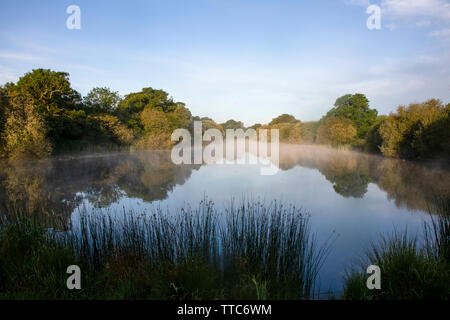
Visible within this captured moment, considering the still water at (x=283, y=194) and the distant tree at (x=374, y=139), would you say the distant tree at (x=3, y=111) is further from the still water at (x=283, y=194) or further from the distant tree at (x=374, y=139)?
the distant tree at (x=374, y=139)

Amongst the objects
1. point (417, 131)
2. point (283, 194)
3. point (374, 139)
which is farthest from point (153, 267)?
point (374, 139)

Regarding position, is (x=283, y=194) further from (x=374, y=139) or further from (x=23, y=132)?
(x=374, y=139)

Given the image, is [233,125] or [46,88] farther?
[233,125]

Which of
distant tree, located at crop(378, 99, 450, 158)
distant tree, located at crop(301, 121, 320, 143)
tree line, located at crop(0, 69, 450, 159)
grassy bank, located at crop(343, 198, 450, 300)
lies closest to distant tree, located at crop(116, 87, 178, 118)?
tree line, located at crop(0, 69, 450, 159)

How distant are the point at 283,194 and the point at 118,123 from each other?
67.6 feet

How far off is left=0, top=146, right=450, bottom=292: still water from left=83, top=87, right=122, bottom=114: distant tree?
12289 mm

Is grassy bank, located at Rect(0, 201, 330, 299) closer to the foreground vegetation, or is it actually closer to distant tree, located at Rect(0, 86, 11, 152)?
the foreground vegetation

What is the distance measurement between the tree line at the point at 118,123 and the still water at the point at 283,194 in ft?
5.48

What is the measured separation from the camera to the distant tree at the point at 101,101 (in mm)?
24678

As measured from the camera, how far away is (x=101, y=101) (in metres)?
25.6

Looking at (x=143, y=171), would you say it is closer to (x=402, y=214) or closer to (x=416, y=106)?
(x=402, y=214)

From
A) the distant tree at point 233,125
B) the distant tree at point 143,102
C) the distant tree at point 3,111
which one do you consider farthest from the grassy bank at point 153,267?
the distant tree at point 233,125

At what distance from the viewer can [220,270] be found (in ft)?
10.3

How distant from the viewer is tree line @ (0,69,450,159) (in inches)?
541
